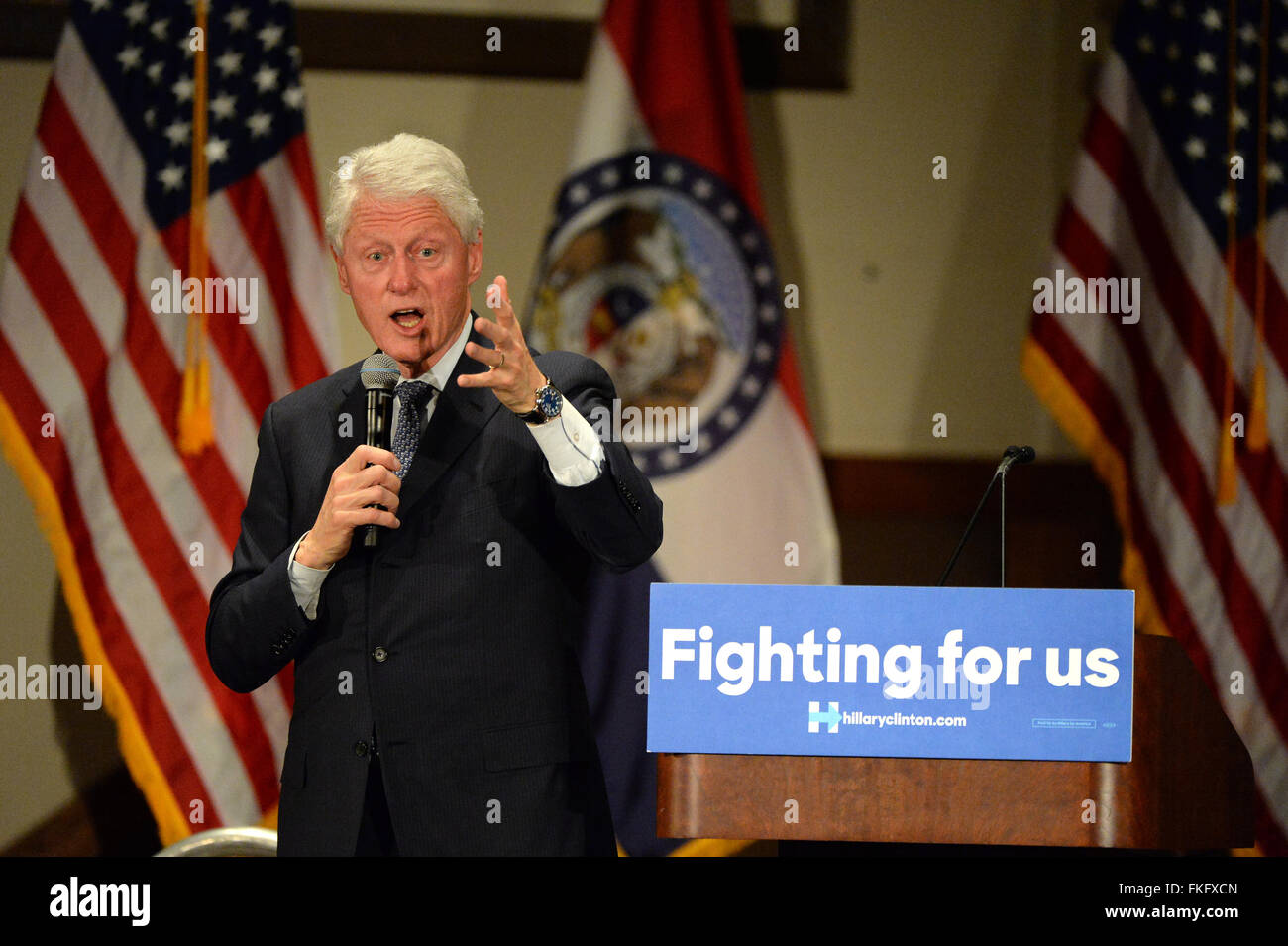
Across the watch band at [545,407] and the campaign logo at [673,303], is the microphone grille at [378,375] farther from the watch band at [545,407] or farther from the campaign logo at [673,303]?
the campaign logo at [673,303]

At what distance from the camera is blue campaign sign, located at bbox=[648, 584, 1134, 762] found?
217cm

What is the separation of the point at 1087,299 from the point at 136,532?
9.98 feet

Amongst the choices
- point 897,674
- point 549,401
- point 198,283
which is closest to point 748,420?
point 198,283

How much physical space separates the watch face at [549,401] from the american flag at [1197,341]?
8.39 ft

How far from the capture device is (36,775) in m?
4.36

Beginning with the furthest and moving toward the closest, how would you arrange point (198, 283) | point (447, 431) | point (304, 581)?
point (198, 283) < point (447, 431) < point (304, 581)

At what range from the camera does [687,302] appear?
13.7 feet

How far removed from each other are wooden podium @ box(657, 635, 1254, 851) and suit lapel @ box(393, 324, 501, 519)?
0.61 meters

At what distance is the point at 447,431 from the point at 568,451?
26cm

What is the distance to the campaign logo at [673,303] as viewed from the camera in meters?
4.13

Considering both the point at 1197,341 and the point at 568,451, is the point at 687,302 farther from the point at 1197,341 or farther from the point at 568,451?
the point at 568,451

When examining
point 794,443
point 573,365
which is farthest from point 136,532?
point 573,365

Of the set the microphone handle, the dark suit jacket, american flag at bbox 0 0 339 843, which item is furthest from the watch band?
american flag at bbox 0 0 339 843
